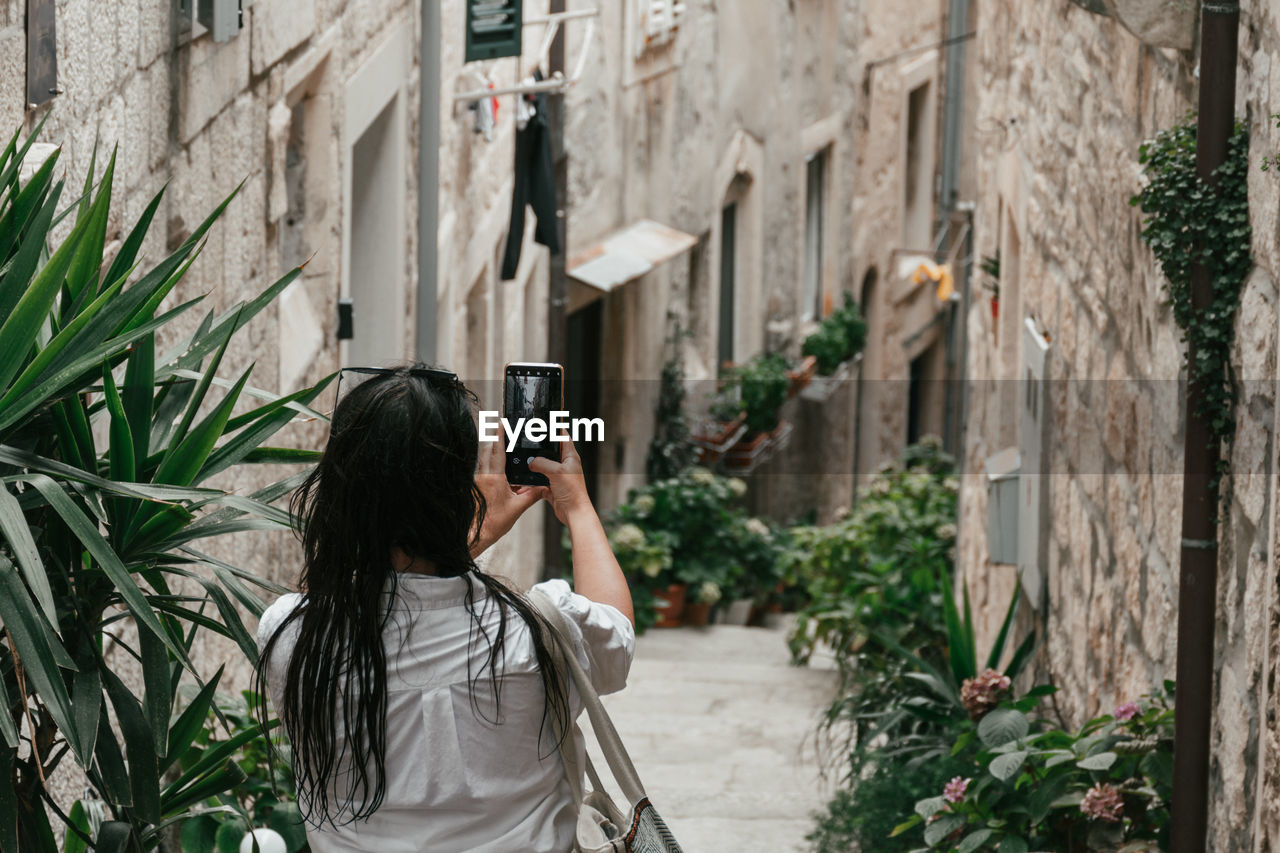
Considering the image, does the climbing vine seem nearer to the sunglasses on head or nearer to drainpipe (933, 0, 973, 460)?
the sunglasses on head

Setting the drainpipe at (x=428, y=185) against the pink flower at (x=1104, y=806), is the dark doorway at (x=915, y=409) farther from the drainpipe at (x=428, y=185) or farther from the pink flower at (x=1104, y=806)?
the pink flower at (x=1104, y=806)

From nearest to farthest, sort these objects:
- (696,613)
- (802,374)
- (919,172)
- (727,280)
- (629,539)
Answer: (629,539), (696,613), (727,280), (802,374), (919,172)

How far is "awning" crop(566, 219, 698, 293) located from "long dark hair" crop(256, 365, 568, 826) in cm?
783

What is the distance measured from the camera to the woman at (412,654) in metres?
1.59

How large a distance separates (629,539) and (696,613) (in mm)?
783

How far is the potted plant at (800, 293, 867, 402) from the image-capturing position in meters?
14.3

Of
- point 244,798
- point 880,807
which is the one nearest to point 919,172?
point 880,807

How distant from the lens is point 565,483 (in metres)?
1.87

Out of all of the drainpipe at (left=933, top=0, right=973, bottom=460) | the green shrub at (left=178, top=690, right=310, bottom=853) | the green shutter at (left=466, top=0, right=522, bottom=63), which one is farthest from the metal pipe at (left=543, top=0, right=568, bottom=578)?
the drainpipe at (left=933, top=0, right=973, bottom=460)

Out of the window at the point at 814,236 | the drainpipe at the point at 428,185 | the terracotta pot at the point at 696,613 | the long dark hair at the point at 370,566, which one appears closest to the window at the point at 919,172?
the window at the point at 814,236

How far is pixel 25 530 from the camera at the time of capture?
5.43ft

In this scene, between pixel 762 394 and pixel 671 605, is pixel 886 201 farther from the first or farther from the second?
pixel 671 605

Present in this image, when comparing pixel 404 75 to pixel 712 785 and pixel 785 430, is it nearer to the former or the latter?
pixel 712 785

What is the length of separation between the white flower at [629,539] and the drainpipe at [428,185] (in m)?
3.55
